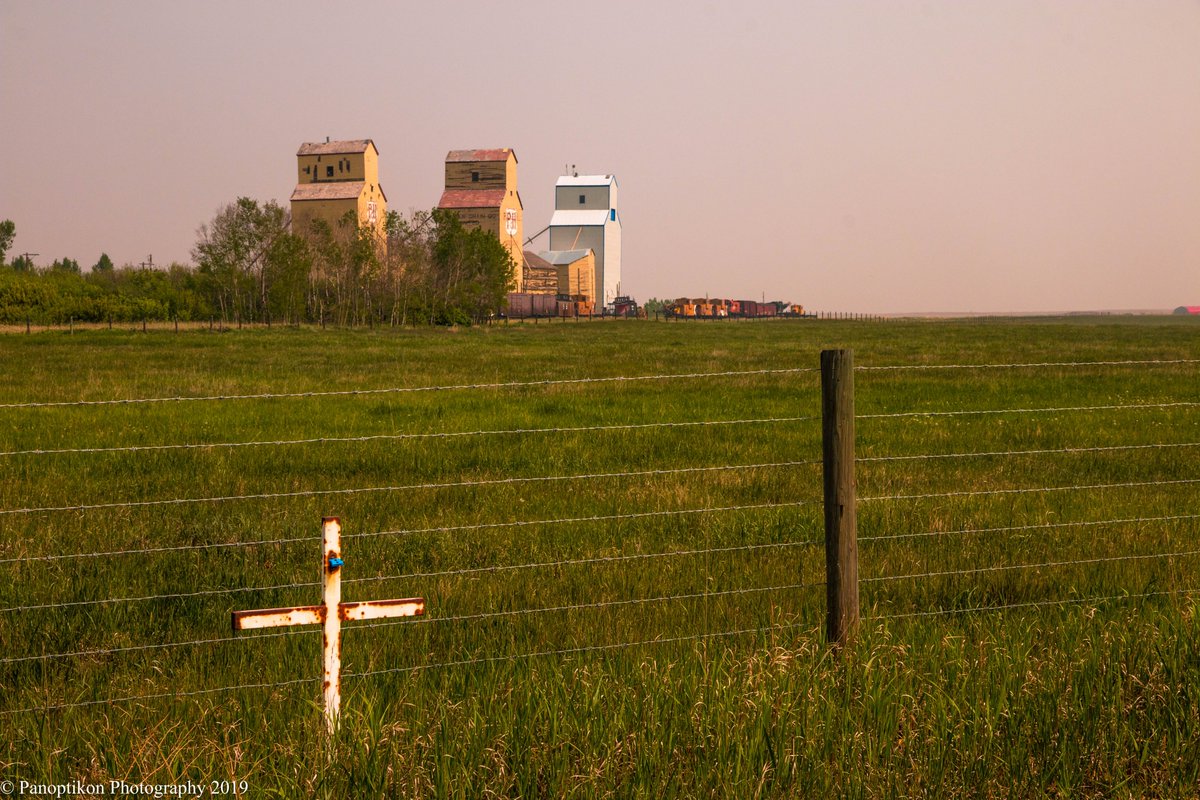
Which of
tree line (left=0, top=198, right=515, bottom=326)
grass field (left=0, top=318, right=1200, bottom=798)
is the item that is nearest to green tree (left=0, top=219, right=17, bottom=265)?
tree line (left=0, top=198, right=515, bottom=326)

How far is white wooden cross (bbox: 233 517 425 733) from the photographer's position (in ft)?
13.8

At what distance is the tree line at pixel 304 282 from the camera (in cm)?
7925

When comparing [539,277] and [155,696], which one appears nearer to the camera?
[155,696]

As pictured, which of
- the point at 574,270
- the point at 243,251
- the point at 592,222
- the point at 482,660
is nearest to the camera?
the point at 482,660

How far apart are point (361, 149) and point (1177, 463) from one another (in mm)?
93621

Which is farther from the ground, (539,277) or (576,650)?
(539,277)

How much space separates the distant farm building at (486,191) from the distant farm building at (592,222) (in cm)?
3113

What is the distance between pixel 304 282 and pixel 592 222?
65.9m

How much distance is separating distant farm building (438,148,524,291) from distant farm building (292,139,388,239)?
33.6 ft

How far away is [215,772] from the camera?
14.1 ft

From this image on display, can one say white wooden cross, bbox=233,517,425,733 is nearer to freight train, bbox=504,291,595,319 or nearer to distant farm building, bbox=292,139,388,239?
distant farm building, bbox=292,139,388,239

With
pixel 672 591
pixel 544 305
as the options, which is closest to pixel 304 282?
pixel 544 305

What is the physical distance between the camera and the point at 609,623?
6.58 metres

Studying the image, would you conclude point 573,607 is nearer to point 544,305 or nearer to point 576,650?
point 576,650
